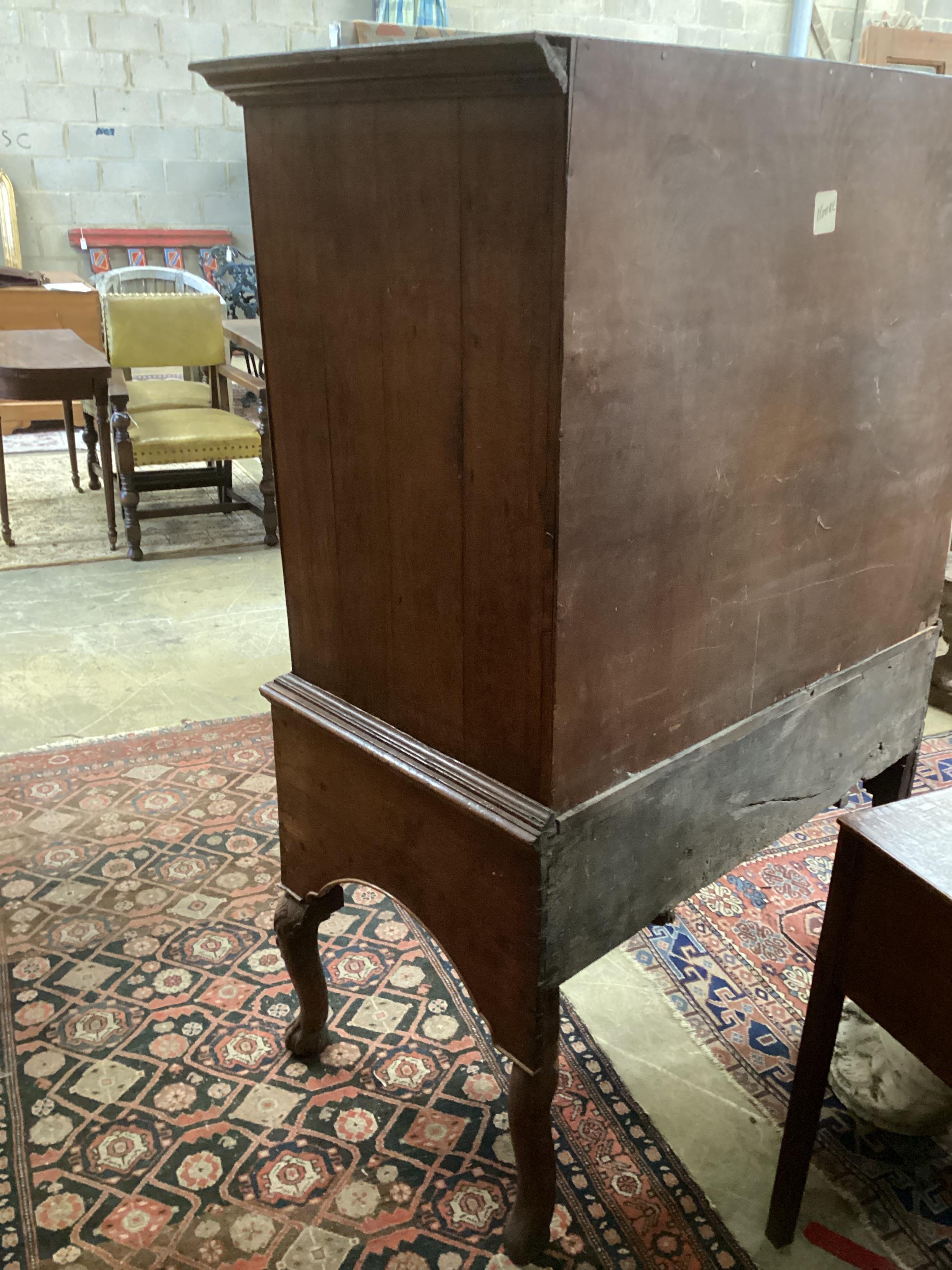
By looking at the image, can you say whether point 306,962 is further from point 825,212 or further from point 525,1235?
point 825,212

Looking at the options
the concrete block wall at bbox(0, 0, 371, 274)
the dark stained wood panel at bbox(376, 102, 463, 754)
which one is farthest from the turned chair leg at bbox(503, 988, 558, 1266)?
the concrete block wall at bbox(0, 0, 371, 274)

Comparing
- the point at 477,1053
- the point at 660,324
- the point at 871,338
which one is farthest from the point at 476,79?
the point at 477,1053

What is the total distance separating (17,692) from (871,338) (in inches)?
104

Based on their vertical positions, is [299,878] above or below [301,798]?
below

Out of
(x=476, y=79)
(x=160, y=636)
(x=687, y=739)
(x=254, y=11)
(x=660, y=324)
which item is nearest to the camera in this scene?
(x=476, y=79)

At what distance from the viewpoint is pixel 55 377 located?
3881 mm

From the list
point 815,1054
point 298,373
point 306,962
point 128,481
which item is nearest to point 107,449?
point 128,481

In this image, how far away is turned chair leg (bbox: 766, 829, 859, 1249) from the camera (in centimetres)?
115

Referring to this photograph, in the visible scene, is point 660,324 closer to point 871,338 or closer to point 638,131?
point 638,131

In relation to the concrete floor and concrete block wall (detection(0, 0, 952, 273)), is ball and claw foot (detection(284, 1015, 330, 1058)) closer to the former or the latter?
the concrete floor

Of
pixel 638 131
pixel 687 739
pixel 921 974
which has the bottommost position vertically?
pixel 921 974

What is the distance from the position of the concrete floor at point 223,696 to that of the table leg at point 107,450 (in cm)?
26

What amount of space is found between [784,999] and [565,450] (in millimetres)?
1317

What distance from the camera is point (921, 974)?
1074 millimetres
